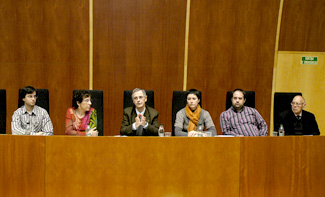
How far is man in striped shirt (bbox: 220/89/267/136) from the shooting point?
302 cm

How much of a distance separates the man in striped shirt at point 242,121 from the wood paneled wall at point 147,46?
1105mm

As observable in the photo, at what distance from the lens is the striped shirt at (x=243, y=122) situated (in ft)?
9.93

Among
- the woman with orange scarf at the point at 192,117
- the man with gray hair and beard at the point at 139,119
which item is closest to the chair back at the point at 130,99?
the man with gray hair and beard at the point at 139,119

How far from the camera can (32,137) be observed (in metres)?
1.99

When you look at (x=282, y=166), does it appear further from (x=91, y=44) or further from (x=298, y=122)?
(x=91, y=44)

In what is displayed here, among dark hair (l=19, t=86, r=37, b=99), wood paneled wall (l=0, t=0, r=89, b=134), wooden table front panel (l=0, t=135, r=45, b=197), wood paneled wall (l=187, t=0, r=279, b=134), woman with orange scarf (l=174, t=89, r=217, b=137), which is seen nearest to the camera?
wooden table front panel (l=0, t=135, r=45, b=197)

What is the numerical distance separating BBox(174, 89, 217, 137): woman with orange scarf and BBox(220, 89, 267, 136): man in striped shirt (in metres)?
0.23

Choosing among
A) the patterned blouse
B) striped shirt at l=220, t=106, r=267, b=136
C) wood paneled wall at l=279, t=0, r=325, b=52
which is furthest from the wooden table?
wood paneled wall at l=279, t=0, r=325, b=52

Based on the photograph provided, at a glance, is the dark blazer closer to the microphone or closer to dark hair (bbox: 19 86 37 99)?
the microphone

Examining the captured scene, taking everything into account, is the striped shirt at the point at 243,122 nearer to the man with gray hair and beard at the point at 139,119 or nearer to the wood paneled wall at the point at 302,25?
the man with gray hair and beard at the point at 139,119

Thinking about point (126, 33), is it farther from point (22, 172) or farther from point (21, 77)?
point (22, 172)

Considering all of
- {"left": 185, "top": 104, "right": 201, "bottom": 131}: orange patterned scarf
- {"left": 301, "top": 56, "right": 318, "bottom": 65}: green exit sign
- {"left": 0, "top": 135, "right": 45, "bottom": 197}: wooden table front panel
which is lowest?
{"left": 0, "top": 135, "right": 45, "bottom": 197}: wooden table front panel

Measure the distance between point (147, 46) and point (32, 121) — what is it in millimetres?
1871

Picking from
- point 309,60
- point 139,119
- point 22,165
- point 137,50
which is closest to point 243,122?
point 139,119
